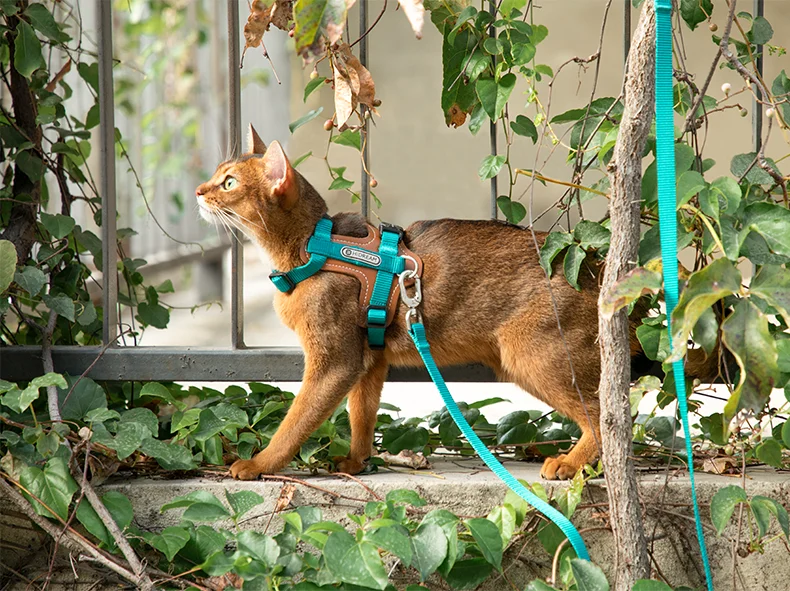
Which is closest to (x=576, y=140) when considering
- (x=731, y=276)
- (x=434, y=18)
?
(x=434, y=18)

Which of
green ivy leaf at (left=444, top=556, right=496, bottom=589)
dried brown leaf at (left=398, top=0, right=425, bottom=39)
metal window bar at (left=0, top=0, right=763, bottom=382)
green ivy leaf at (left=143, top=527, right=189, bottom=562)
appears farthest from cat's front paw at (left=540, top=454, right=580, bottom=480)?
dried brown leaf at (left=398, top=0, right=425, bottom=39)

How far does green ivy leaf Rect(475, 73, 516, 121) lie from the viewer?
2.22 metres

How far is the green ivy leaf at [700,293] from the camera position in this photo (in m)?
1.43

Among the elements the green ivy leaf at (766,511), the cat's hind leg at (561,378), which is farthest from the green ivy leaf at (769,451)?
the cat's hind leg at (561,378)

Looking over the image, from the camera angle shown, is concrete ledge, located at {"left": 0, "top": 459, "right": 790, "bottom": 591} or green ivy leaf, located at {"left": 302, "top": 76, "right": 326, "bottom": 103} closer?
concrete ledge, located at {"left": 0, "top": 459, "right": 790, "bottom": 591}

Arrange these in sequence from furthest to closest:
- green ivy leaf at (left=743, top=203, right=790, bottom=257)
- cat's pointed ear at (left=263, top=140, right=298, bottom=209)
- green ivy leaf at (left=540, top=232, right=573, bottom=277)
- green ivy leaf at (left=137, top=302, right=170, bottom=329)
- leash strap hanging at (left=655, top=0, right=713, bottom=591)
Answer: green ivy leaf at (left=137, top=302, right=170, bottom=329) → cat's pointed ear at (left=263, top=140, right=298, bottom=209) → green ivy leaf at (left=540, top=232, right=573, bottom=277) → green ivy leaf at (left=743, top=203, right=790, bottom=257) → leash strap hanging at (left=655, top=0, right=713, bottom=591)

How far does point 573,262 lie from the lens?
2117 millimetres

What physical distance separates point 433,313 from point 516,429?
483 mm

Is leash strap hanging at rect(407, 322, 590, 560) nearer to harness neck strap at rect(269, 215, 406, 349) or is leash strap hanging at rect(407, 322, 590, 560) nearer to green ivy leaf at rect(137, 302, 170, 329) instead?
harness neck strap at rect(269, 215, 406, 349)

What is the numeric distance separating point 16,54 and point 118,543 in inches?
54.4

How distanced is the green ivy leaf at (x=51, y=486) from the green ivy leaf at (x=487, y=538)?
93 cm

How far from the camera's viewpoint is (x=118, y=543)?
6.54 ft

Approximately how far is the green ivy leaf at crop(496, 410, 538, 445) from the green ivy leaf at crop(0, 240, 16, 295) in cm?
138

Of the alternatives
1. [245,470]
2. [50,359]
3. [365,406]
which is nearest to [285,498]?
[245,470]
